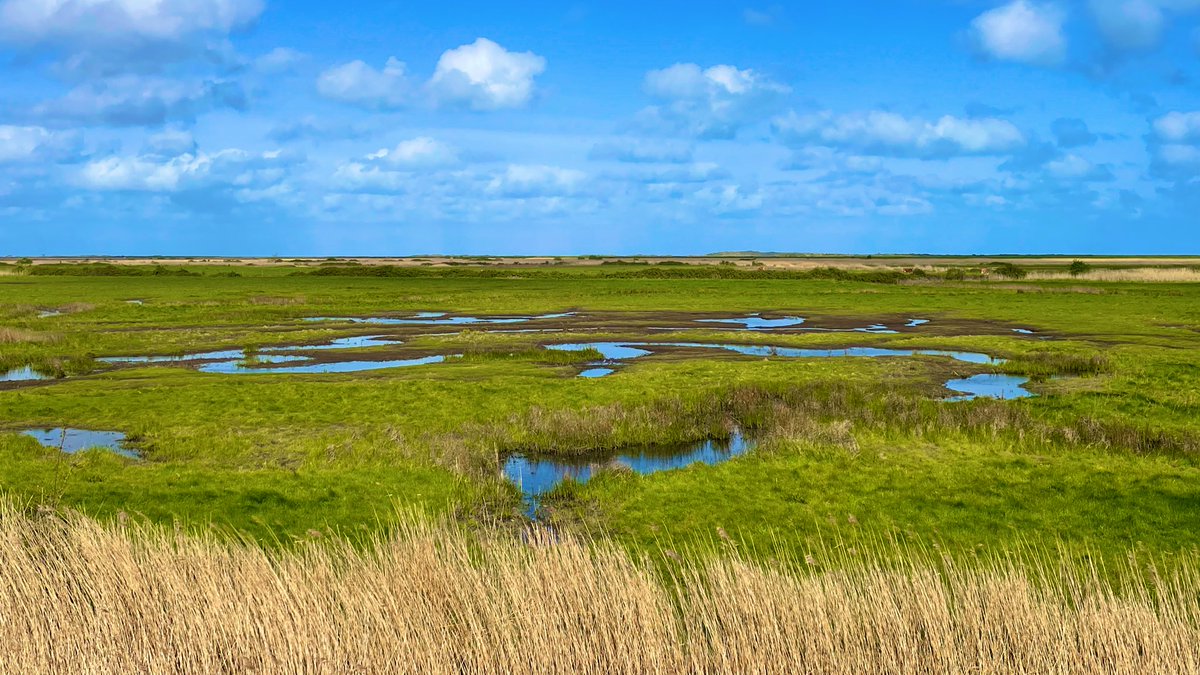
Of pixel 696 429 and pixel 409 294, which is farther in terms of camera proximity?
pixel 409 294

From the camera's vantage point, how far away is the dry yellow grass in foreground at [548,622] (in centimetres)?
1166

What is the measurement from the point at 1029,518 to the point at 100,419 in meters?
28.4

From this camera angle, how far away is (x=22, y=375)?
42156 millimetres

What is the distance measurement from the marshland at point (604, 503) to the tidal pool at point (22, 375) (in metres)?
0.28

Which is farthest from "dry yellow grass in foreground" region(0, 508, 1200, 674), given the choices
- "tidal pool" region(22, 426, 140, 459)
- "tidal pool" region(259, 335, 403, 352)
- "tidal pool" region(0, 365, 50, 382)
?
"tidal pool" region(259, 335, 403, 352)

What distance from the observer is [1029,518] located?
1833cm

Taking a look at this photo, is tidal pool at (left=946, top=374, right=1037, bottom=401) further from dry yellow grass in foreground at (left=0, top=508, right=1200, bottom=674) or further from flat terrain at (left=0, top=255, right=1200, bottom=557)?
dry yellow grass in foreground at (left=0, top=508, right=1200, bottom=674)

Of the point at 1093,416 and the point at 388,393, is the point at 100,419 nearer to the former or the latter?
the point at 388,393

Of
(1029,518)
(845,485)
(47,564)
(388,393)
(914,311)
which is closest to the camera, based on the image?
(47,564)

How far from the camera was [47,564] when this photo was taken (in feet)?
45.4

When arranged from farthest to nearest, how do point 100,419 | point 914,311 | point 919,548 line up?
point 914,311 < point 100,419 < point 919,548

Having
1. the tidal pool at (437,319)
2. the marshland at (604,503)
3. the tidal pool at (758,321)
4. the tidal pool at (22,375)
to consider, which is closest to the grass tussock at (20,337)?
the marshland at (604,503)

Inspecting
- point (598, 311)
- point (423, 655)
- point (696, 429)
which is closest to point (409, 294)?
point (598, 311)

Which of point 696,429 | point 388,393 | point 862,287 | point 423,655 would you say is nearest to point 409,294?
point 862,287
